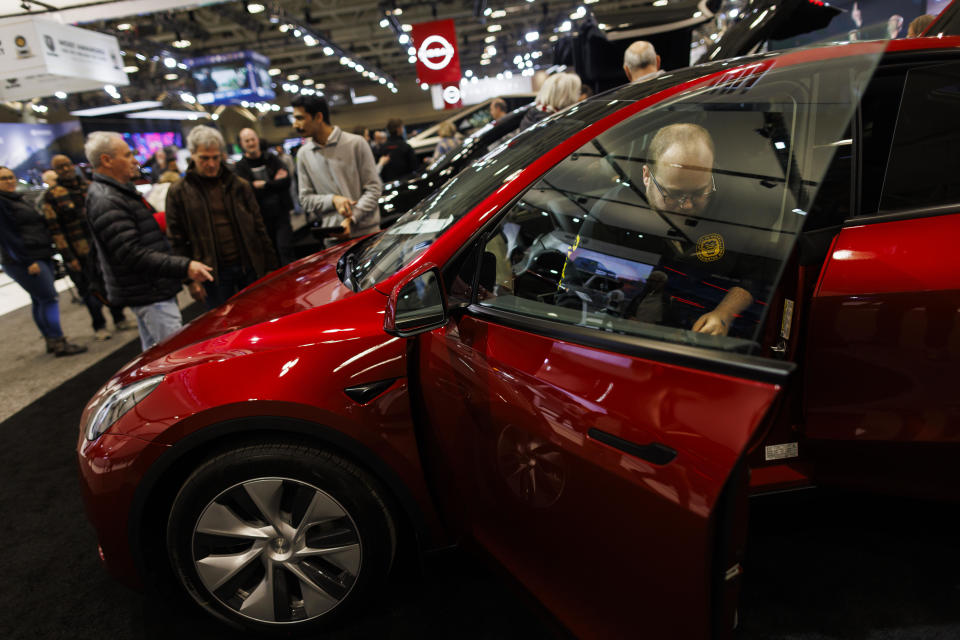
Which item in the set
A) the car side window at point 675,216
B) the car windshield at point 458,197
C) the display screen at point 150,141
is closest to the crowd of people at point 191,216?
the car windshield at point 458,197

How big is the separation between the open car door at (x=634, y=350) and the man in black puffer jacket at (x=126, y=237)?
205cm

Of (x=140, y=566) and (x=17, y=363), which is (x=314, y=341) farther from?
(x=17, y=363)

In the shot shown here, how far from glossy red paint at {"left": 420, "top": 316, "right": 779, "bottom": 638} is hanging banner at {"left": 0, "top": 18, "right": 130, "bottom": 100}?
390 inches

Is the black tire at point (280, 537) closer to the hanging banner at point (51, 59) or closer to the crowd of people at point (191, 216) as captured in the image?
the crowd of people at point (191, 216)

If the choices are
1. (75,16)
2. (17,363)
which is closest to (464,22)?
(75,16)

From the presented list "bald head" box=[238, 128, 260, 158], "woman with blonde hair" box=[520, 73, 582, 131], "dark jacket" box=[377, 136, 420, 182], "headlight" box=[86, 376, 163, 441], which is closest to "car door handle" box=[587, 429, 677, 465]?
"headlight" box=[86, 376, 163, 441]

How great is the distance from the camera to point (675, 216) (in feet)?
4.45

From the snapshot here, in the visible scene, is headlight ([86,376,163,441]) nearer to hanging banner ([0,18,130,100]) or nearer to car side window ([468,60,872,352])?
car side window ([468,60,872,352])

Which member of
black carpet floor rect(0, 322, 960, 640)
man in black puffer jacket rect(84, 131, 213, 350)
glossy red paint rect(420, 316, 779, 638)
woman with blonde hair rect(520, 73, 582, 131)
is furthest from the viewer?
woman with blonde hair rect(520, 73, 582, 131)

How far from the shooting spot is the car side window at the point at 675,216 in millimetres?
1103

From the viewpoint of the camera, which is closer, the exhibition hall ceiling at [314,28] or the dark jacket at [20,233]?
the dark jacket at [20,233]

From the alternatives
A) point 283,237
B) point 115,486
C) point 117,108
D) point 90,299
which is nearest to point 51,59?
point 90,299

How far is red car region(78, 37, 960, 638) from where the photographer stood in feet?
3.84

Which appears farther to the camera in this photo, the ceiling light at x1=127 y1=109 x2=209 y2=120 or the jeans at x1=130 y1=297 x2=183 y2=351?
the ceiling light at x1=127 y1=109 x2=209 y2=120
